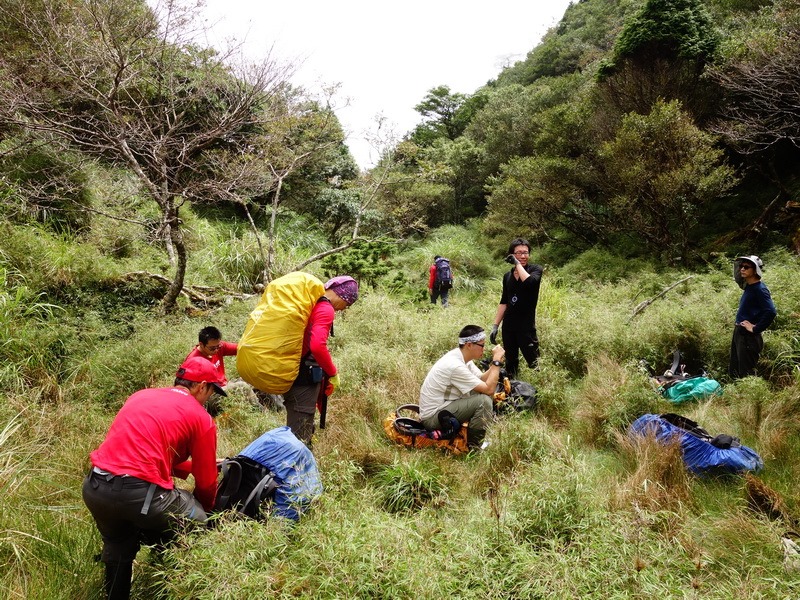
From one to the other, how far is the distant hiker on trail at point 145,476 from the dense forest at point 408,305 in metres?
0.19

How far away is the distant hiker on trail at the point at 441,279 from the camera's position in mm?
9492

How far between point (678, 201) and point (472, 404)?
821 centimetres

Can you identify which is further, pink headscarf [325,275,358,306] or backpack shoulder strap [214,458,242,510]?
pink headscarf [325,275,358,306]

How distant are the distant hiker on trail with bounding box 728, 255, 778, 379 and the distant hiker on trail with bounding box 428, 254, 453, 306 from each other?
18.5ft

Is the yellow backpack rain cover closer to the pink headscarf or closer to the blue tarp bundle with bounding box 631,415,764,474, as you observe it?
the pink headscarf

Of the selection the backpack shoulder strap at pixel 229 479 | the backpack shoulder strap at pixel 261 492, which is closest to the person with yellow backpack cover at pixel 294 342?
the backpack shoulder strap at pixel 229 479

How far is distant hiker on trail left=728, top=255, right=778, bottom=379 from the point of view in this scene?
4.16 meters

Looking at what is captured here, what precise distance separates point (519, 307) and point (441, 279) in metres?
4.81

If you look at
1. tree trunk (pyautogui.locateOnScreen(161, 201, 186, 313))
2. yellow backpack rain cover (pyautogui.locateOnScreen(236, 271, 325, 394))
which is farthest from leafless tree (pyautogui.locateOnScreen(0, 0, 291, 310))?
yellow backpack rain cover (pyautogui.locateOnScreen(236, 271, 325, 394))

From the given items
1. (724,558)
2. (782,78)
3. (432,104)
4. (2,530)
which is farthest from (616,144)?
(432,104)

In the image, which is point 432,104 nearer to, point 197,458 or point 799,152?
point 799,152

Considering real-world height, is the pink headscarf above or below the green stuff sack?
above

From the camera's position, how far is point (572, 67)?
23.8m

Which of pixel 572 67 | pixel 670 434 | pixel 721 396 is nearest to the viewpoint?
pixel 670 434
